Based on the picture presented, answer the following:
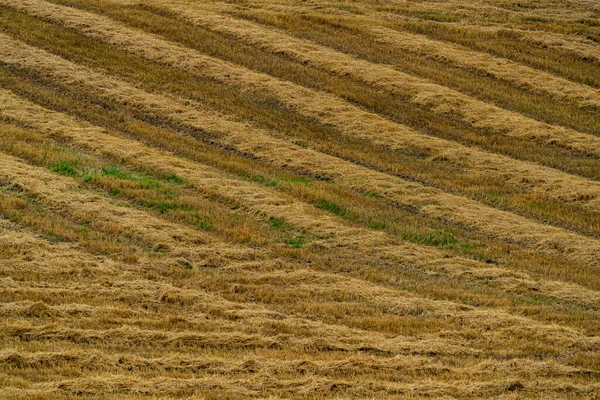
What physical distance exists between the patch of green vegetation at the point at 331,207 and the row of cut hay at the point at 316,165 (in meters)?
1.12

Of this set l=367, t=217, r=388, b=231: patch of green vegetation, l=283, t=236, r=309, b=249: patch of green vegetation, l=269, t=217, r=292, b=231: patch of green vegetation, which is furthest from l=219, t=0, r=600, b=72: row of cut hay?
l=283, t=236, r=309, b=249: patch of green vegetation

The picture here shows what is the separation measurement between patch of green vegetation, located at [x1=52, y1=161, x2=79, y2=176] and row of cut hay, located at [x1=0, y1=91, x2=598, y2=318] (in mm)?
1448

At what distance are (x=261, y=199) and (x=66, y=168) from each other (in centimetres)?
481

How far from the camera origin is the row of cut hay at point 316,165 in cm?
1944

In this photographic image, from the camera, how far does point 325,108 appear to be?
26938 mm

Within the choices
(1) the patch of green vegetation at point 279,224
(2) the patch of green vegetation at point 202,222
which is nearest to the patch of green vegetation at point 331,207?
(1) the patch of green vegetation at point 279,224

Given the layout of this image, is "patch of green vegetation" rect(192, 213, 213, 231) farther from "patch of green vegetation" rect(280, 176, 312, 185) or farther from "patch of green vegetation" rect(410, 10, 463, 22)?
"patch of green vegetation" rect(410, 10, 463, 22)

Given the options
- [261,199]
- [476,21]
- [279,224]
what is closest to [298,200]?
[261,199]

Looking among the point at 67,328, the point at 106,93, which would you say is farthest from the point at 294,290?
the point at 106,93

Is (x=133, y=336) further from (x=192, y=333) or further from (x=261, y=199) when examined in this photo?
(x=261, y=199)

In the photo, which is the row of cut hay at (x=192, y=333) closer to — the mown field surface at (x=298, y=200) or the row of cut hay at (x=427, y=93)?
the mown field surface at (x=298, y=200)

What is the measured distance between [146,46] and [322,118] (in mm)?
7664

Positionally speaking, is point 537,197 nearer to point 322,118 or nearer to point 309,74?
point 322,118

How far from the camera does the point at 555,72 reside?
3108 cm
